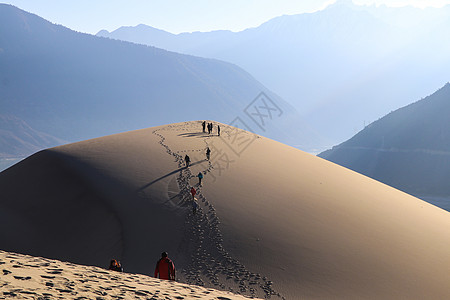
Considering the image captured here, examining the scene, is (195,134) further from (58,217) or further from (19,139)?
(19,139)

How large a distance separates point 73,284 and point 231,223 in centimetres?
833

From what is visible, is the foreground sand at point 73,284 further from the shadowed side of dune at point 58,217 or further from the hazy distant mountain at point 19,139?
the hazy distant mountain at point 19,139

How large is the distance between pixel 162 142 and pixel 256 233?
11.7m

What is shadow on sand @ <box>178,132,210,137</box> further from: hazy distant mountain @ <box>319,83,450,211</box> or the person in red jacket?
hazy distant mountain @ <box>319,83,450,211</box>

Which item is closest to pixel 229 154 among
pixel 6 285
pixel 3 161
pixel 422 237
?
pixel 422 237

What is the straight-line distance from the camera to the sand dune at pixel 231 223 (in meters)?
12.4

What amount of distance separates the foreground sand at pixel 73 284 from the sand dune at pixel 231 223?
10.8 ft

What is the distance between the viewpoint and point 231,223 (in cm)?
1499

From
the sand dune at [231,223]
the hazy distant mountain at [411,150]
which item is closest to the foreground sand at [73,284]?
the sand dune at [231,223]

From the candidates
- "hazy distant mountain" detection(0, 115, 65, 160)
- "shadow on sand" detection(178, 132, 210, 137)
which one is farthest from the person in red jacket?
"hazy distant mountain" detection(0, 115, 65, 160)

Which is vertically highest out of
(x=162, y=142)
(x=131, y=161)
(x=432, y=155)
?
(x=432, y=155)

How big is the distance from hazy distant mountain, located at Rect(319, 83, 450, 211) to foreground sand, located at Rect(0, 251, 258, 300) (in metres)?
60.9

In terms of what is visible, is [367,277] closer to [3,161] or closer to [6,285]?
[6,285]

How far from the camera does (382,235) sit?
50.4 ft
